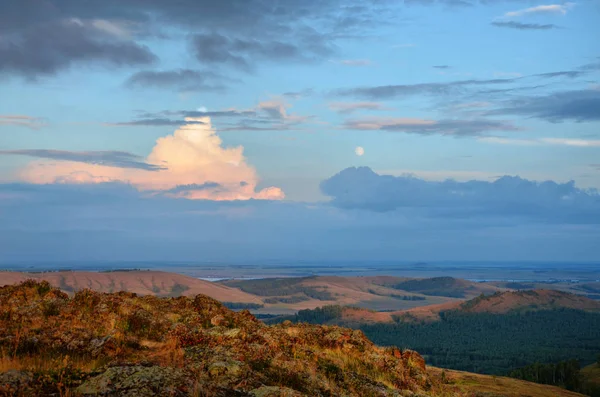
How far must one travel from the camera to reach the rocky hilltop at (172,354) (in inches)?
575

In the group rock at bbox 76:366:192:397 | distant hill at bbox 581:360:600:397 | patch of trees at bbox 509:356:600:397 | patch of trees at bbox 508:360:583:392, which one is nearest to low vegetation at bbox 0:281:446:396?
rock at bbox 76:366:192:397

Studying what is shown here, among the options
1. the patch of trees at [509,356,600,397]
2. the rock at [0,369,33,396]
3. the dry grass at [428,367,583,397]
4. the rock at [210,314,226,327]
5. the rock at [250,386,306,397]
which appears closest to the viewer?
the rock at [0,369,33,396]

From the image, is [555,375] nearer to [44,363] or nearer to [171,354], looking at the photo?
[171,354]

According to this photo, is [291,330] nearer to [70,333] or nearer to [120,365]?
[70,333]

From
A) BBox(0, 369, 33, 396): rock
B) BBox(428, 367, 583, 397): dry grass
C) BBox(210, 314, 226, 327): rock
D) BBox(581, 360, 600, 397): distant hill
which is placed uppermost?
BBox(0, 369, 33, 396): rock

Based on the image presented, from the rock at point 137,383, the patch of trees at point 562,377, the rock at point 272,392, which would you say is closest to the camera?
the rock at point 137,383

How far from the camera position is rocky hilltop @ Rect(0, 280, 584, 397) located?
1460 cm

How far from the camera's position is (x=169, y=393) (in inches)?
554

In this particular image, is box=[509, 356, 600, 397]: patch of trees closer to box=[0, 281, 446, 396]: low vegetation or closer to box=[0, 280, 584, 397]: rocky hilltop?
box=[0, 280, 584, 397]: rocky hilltop

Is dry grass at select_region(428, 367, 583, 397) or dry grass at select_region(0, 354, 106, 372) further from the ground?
dry grass at select_region(0, 354, 106, 372)

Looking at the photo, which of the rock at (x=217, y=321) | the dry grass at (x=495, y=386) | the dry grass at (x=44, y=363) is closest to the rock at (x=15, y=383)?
the dry grass at (x=44, y=363)

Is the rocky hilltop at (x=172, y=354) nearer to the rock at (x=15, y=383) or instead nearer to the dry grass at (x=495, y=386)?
the rock at (x=15, y=383)

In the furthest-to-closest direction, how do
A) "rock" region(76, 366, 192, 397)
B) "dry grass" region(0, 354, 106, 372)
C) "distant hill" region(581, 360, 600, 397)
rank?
"distant hill" region(581, 360, 600, 397), "dry grass" region(0, 354, 106, 372), "rock" region(76, 366, 192, 397)

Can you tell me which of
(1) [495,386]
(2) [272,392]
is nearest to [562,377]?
(1) [495,386]
